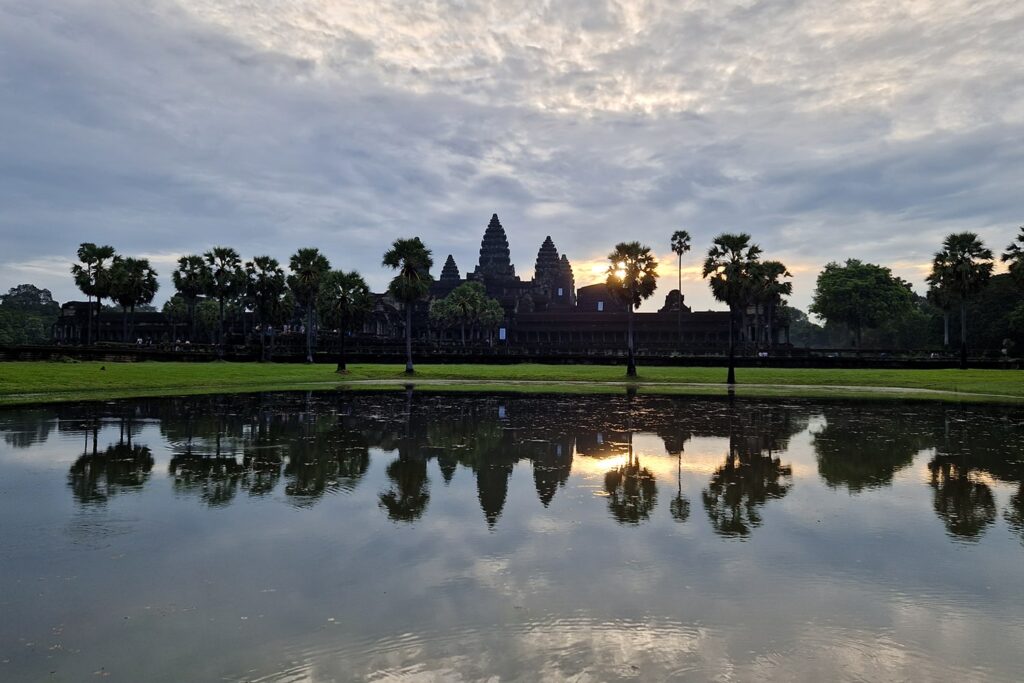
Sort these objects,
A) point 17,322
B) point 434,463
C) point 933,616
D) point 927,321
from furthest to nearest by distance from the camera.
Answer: point 17,322 < point 927,321 < point 434,463 < point 933,616

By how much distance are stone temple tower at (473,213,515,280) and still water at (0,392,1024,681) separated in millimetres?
124925

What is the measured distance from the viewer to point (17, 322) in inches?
4237

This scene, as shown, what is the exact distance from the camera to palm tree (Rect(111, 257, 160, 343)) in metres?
64.6

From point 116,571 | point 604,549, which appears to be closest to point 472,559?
point 604,549

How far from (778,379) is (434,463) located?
34885 millimetres

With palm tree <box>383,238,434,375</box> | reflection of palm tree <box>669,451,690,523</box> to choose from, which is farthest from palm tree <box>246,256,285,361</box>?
reflection of palm tree <box>669,451,690,523</box>

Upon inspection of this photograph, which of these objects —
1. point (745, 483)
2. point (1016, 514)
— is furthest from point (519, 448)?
point (1016, 514)

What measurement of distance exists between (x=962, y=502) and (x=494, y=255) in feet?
444

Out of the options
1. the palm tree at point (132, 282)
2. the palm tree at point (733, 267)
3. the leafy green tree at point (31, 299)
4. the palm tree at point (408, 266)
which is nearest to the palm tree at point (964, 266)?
the palm tree at point (733, 267)

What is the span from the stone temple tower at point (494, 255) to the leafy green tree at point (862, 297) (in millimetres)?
62865

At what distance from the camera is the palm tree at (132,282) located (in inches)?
2544

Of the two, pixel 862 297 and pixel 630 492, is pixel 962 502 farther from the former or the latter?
pixel 862 297

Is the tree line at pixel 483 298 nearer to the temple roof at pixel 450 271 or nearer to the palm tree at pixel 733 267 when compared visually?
the palm tree at pixel 733 267

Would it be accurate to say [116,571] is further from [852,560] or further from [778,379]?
[778,379]
